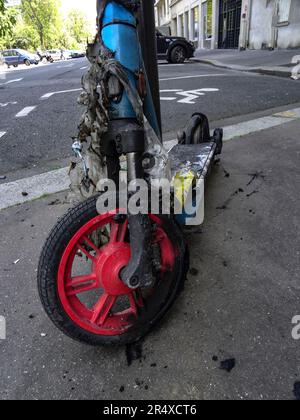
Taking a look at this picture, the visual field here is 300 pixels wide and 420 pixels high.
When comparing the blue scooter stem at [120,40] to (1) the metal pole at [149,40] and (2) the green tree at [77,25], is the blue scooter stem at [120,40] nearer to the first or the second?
(1) the metal pole at [149,40]

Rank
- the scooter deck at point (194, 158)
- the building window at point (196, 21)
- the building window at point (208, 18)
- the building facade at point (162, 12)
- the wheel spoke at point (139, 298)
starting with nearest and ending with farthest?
the wheel spoke at point (139, 298), the scooter deck at point (194, 158), the building window at point (208, 18), the building window at point (196, 21), the building facade at point (162, 12)

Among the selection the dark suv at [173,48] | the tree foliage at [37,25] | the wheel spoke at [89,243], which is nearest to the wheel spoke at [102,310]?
the wheel spoke at [89,243]

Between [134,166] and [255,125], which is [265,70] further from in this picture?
[134,166]

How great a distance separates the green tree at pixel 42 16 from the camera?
6331cm

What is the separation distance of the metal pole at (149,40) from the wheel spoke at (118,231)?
126 cm

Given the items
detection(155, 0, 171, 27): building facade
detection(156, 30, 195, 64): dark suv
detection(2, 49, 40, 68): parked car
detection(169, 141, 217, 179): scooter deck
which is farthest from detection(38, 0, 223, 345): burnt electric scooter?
detection(155, 0, 171, 27): building facade

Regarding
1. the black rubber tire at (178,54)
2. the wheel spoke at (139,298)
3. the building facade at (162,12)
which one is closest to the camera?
the wheel spoke at (139,298)

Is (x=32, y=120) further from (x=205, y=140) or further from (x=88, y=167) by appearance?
(x=88, y=167)

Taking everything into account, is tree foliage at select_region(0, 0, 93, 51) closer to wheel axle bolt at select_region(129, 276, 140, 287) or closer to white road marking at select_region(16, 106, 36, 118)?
white road marking at select_region(16, 106, 36, 118)

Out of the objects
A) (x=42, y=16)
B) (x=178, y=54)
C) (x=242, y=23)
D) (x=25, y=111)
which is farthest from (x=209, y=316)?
(x=42, y=16)

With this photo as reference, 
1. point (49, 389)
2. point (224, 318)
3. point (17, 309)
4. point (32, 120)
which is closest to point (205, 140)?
point (224, 318)

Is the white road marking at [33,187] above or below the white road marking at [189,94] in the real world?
above

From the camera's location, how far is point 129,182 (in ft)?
4.64

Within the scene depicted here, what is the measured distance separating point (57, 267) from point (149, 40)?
170cm
